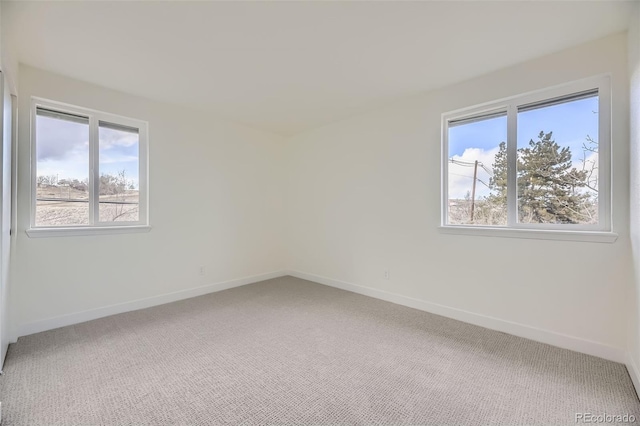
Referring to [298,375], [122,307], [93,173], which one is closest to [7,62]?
[93,173]

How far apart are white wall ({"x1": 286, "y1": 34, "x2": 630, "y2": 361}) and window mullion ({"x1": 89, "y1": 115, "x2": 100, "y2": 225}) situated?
269 centimetres

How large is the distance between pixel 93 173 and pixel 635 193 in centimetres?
475

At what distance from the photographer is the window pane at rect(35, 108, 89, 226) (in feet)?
8.96

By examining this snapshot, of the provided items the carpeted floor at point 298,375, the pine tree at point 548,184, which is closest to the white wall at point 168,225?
the carpeted floor at point 298,375

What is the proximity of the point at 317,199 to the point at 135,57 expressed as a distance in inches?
111

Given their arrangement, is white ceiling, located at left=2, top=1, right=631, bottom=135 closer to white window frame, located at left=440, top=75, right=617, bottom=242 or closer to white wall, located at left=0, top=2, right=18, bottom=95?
white wall, located at left=0, top=2, right=18, bottom=95

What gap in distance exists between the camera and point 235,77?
279cm

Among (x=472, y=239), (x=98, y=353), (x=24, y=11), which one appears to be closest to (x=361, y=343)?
(x=472, y=239)

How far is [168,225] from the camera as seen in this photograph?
351cm

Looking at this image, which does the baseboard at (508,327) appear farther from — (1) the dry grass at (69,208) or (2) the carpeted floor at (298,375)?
(1) the dry grass at (69,208)

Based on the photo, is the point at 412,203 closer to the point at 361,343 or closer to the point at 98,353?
the point at 361,343

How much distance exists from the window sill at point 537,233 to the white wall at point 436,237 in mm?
51

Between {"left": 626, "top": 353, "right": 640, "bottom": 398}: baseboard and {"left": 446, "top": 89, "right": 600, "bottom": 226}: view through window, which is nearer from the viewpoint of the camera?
{"left": 626, "top": 353, "right": 640, "bottom": 398}: baseboard

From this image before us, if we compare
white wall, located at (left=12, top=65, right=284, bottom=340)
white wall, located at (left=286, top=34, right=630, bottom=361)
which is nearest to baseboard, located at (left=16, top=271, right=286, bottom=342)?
white wall, located at (left=12, top=65, right=284, bottom=340)
